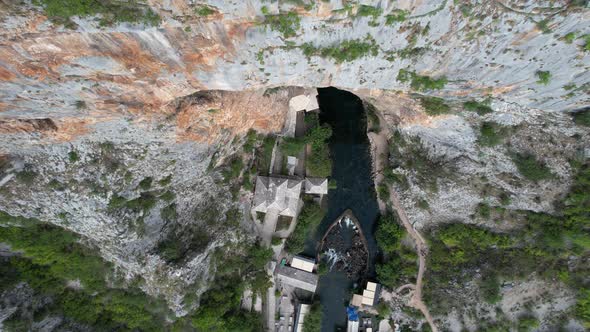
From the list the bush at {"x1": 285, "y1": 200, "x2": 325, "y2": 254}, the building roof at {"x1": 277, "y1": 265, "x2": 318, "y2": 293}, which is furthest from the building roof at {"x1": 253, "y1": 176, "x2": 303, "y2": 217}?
the building roof at {"x1": 277, "y1": 265, "x2": 318, "y2": 293}

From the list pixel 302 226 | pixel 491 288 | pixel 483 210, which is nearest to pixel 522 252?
pixel 491 288

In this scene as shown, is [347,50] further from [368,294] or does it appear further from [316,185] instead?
[368,294]

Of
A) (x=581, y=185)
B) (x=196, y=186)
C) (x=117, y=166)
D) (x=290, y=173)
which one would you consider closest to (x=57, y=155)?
(x=117, y=166)

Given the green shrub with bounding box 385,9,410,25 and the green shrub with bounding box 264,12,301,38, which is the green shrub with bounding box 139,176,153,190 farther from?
the green shrub with bounding box 385,9,410,25

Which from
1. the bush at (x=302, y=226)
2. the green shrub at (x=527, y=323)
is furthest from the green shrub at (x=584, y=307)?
the bush at (x=302, y=226)

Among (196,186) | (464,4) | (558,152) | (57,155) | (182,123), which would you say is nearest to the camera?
(464,4)

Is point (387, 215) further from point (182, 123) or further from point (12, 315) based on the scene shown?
point (12, 315)

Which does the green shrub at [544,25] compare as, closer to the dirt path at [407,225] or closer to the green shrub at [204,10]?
the dirt path at [407,225]
